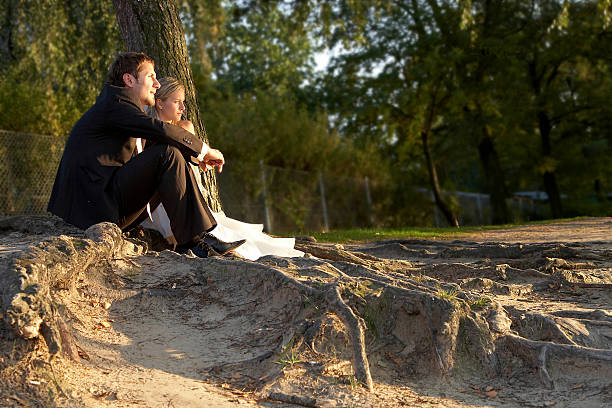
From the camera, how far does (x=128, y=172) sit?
188 inches

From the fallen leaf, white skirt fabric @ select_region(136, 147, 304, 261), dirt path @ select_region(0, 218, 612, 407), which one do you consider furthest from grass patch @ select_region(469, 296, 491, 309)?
the fallen leaf

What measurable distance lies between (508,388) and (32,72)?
1281cm

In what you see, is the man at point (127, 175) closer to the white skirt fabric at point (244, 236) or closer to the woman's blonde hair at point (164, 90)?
the white skirt fabric at point (244, 236)

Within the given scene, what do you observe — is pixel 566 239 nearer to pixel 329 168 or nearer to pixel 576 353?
pixel 576 353

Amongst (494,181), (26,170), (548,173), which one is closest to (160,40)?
(26,170)

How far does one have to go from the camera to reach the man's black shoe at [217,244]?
4969mm

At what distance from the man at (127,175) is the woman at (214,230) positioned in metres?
0.31

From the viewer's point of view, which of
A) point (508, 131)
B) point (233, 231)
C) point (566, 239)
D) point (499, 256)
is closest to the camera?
point (233, 231)

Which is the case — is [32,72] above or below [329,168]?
above

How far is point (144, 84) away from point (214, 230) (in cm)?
132

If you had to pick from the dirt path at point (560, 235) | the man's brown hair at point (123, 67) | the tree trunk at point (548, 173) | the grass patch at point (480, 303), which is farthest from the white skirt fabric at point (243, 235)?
the tree trunk at point (548, 173)

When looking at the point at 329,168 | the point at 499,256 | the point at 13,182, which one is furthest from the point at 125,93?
the point at 329,168

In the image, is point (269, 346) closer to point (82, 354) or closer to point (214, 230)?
point (82, 354)

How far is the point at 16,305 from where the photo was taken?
2912mm
